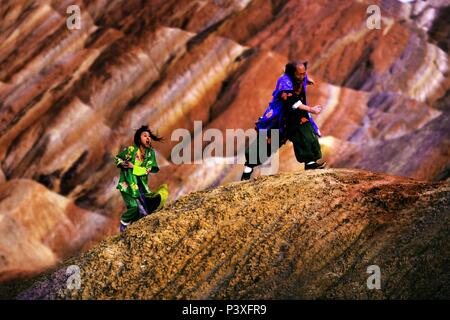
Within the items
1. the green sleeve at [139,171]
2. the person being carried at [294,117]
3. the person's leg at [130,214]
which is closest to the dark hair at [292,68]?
the person being carried at [294,117]

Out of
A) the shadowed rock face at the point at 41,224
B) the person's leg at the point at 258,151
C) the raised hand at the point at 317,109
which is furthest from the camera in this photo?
the shadowed rock face at the point at 41,224

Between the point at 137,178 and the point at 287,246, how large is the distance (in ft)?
7.62

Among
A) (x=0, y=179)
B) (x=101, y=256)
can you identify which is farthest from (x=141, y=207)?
(x=0, y=179)

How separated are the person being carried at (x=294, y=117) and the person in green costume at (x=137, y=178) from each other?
1.11 m

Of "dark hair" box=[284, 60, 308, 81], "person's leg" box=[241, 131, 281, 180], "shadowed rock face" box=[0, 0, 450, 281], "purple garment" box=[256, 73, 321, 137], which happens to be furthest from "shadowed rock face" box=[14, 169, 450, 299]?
"shadowed rock face" box=[0, 0, 450, 281]

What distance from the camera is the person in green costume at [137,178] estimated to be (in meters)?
9.20

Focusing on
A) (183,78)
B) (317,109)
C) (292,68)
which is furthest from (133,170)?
(183,78)

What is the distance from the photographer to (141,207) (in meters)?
9.34

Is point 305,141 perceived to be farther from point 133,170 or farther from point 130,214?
point 130,214

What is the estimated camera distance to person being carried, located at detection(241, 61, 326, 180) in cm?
862

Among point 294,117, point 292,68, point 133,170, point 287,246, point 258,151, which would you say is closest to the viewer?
point 287,246

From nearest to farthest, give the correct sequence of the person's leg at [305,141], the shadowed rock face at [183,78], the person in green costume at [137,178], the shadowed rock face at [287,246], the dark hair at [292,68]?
1. the shadowed rock face at [287,246]
2. the dark hair at [292,68]
3. the person's leg at [305,141]
4. the person in green costume at [137,178]
5. the shadowed rock face at [183,78]

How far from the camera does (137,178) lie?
9289mm

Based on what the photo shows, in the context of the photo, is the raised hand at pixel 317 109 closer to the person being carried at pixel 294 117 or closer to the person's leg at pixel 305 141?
the person being carried at pixel 294 117
